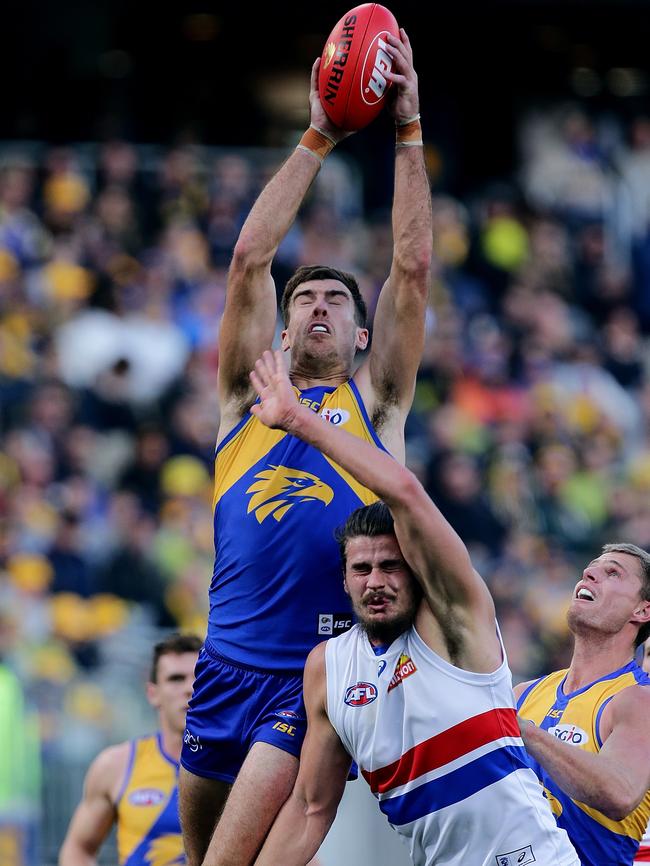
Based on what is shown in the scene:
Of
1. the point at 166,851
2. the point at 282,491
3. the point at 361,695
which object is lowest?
the point at 166,851

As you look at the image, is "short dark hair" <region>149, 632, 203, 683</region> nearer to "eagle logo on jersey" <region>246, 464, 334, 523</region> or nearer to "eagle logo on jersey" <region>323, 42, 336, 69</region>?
"eagle logo on jersey" <region>246, 464, 334, 523</region>

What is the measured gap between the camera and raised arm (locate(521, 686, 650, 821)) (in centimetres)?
595

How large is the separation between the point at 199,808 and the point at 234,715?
49 cm

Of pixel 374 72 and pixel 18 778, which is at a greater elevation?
pixel 374 72

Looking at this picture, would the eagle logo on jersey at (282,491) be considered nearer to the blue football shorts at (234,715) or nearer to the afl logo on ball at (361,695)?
the blue football shorts at (234,715)

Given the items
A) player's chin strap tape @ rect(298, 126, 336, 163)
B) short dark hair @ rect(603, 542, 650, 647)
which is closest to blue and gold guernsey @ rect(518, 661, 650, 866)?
short dark hair @ rect(603, 542, 650, 647)

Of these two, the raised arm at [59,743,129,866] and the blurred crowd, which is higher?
the blurred crowd

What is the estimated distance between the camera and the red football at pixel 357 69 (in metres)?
6.55

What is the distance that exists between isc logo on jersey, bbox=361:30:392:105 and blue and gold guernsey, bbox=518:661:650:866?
2601mm

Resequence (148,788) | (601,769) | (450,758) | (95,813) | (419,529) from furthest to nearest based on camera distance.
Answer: (95,813) → (148,788) → (601,769) → (450,758) → (419,529)

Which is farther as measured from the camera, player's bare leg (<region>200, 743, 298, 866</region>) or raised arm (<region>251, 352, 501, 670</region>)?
player's bare leg (<region>200, 743, 298, 866</region>)

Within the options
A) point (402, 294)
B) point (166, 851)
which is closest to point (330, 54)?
point (402, 294)

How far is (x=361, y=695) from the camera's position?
5.77 m

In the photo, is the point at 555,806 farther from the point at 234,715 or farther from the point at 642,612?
the point at 234,715
